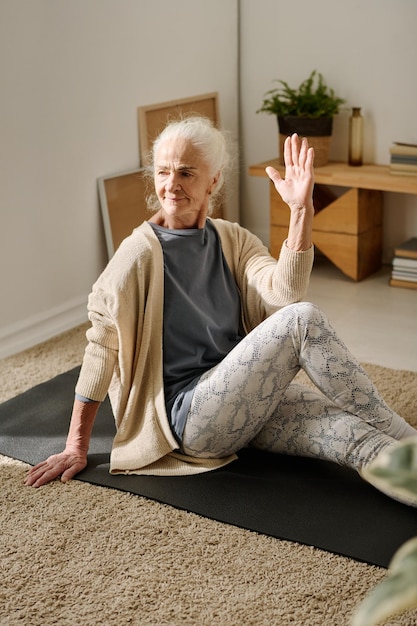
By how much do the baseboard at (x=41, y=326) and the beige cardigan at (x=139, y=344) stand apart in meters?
1.15

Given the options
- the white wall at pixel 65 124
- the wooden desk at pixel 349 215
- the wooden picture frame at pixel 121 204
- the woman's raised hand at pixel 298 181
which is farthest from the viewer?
the wooden desk at pixel 349 215

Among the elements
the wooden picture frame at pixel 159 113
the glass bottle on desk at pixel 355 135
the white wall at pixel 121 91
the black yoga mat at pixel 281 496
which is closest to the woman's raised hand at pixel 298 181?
the black yoga mat at pixel 281 496

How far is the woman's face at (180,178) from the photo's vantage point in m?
2.20

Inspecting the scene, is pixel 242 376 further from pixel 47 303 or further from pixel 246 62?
pixel 246 62

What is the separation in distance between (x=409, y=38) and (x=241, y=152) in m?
1.08

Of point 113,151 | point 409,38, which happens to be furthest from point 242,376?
point 409,38

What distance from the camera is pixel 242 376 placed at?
2074mm

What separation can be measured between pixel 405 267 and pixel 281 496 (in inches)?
84.2

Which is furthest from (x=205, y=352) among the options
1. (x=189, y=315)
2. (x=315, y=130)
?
(x=315, y=130)

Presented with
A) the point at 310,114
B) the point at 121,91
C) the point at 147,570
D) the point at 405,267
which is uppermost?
the point at 121,91

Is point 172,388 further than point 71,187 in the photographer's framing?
No

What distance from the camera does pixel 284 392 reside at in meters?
2.18

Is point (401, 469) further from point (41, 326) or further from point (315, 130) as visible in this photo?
point (315, 130)

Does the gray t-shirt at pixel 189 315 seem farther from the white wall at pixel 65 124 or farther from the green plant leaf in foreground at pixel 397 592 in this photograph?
the green plant leaf in foreground at pixel 397 592
